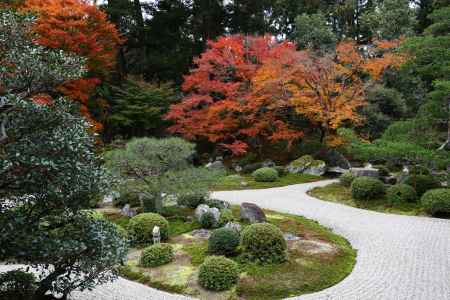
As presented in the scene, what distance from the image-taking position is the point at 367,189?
54.3 ft

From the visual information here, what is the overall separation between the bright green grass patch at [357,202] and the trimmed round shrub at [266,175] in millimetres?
2865

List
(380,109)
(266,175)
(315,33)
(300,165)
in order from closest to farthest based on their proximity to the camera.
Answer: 1. (266,175)
2. (300,165)
3. (380,109)
4. (315,33)

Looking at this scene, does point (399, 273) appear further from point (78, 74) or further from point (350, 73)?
point (350, 73)

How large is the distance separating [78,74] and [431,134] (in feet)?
44.4

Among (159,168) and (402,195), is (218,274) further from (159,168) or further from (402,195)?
(402,195)

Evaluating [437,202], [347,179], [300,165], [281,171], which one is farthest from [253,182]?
[437,202]

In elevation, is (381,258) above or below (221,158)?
below

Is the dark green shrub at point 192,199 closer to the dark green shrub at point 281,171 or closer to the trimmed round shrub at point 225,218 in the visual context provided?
the trimmed round shrub at point 225,218

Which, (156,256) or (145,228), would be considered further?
(145,228)

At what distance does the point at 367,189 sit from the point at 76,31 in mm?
16096

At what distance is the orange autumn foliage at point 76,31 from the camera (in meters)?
20.0

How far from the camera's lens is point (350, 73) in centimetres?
2230

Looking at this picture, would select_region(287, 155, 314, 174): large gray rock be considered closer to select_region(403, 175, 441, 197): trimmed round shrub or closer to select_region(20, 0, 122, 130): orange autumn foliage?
select_region(403, 175, 441, 197): trimmed round shrub

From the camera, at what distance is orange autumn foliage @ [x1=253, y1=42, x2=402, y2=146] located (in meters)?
21.7
